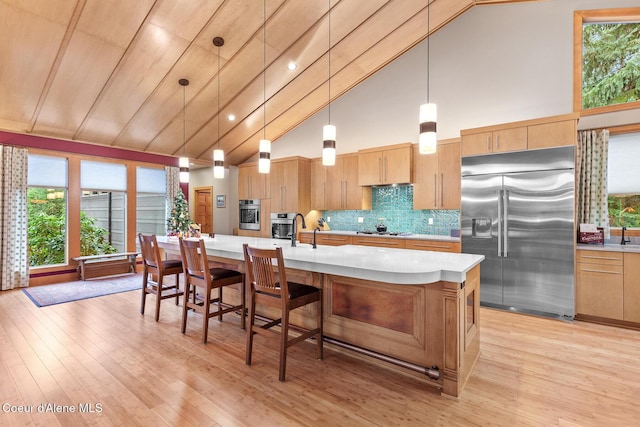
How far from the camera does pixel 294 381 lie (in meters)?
2.31

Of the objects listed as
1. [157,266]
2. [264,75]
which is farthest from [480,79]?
[157,266]

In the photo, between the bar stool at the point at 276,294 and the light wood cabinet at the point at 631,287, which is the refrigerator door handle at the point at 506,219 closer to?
the light wood cabinet at the point at 631,287

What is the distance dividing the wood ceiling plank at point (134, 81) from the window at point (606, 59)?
16.9ft

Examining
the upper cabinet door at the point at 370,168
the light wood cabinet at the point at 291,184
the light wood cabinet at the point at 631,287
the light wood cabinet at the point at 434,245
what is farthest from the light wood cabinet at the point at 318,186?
the light wood cabinet at the point at 631,287

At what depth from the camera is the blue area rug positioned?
4.49 meters

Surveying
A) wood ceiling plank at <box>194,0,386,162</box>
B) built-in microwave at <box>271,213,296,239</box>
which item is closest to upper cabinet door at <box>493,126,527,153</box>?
wood ceiling plank at <box>194,0,386,162</box>

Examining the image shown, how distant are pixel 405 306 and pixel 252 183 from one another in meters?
5.47

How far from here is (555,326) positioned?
346cm

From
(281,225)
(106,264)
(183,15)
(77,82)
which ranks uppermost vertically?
(183,15)

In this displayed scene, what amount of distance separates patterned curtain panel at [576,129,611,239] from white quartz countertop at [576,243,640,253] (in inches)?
9.6

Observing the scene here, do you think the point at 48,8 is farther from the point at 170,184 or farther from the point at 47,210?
the point at 170,184

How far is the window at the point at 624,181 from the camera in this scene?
3834 millimetres

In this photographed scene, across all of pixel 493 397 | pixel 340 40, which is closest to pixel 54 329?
pixel 493 397

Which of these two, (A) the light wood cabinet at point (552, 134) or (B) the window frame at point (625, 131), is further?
(B) the window frame at point (625, 131)
